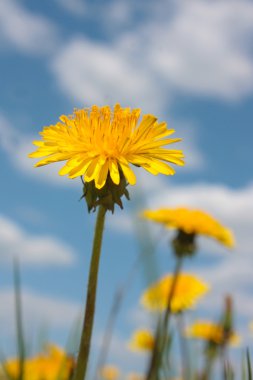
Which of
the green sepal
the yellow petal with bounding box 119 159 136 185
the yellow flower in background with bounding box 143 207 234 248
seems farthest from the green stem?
the yellow flower in background with bounding box 143 207 234 248

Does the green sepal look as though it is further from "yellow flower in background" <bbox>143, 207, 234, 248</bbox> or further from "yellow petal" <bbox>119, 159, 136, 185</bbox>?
"yellow flower in background" <bbox>143, 207, 234, 248</bbox>

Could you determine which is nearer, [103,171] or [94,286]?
[94,286]

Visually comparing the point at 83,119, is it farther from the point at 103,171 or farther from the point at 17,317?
the point at 17,317

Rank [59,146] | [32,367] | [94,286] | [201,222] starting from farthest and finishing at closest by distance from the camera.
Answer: [201,222]
[32,367]
[59,146]
[94,286]

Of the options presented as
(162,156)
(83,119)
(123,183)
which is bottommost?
(123,183)

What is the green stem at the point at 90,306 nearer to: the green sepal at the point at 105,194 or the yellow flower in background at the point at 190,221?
the green sepal at the point at 105,194

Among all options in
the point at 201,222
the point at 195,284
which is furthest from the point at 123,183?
the point at 195,284

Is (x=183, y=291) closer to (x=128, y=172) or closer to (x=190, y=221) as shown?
(x=190, y=221)
